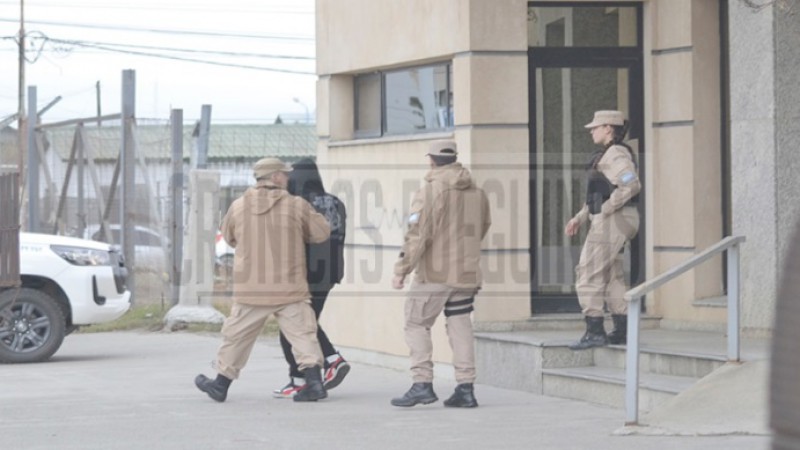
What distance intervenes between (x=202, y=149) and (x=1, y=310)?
5286 mm

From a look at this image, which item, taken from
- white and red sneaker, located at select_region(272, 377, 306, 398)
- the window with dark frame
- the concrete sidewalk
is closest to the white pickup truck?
the concrete sidewalk

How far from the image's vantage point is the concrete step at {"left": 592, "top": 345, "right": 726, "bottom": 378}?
348 inches

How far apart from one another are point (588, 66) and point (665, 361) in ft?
9.58

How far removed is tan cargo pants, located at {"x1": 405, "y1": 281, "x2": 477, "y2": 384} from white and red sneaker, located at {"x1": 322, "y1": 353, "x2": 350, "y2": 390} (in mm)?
932

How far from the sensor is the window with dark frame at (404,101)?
38.0ft

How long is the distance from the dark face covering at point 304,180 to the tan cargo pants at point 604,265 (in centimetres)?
210

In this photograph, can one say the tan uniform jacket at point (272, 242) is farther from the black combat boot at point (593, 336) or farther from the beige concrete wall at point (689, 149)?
the beige concrete wall at point (689, 149)

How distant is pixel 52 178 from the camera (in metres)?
20.8

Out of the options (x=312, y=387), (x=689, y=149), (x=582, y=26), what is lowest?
(x=312, y=387)

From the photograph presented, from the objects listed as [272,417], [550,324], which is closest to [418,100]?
[550,324]

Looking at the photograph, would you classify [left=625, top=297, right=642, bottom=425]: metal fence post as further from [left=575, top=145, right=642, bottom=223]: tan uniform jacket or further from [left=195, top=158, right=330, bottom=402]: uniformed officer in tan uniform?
[left=195, top=158, right=330, bottom=402]: uniformed officer in tan uniform

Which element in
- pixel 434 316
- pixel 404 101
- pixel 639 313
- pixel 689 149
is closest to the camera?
pixel 639 313

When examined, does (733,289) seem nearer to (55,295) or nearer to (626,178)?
(626,178)

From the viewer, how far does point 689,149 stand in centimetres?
1081
